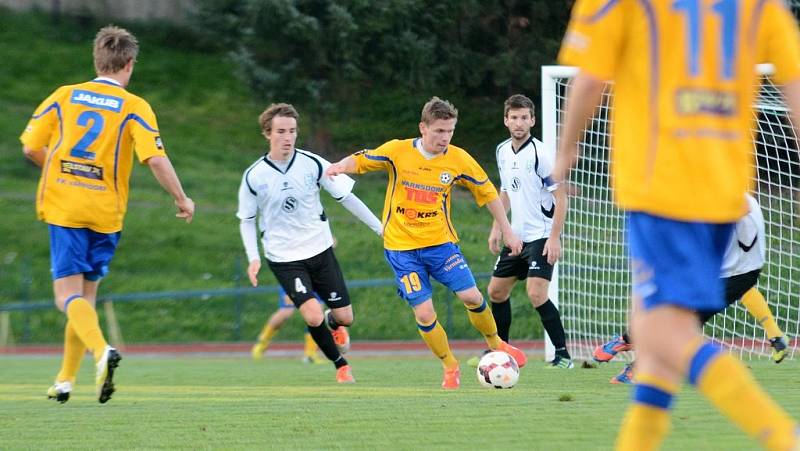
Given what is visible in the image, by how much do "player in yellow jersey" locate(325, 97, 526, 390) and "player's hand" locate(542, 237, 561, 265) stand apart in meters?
0.76

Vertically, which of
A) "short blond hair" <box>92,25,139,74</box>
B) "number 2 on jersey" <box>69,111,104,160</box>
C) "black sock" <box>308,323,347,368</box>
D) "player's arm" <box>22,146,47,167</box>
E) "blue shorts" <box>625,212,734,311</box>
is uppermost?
"short blond hair" <box>92,25,139,74</box>

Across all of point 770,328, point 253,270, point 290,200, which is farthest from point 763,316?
point 253,270

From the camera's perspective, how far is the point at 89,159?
24.2 feet

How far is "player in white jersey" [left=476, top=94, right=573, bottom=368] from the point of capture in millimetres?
10016

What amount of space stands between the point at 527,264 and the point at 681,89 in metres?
6.63

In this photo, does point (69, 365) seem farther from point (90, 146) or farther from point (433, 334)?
point (433, 334)

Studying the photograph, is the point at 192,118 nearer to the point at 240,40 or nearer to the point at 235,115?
the point at 235,115

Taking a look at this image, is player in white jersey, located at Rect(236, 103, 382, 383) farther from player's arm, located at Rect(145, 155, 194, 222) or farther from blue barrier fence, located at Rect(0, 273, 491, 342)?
blue barrier fence, located at Rect(0, 273, 491, 342)

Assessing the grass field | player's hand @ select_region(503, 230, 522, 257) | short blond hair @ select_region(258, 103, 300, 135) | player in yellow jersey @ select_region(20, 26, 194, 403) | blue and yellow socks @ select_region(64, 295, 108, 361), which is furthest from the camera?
short blond hair @ select_region(258, 103, 300, 135)

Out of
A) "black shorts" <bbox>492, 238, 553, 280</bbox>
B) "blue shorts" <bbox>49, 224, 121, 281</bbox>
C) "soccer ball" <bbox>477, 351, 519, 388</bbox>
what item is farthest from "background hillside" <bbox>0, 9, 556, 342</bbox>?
"blue shorts" <bbox>49, 224, 121, 281</bbox>

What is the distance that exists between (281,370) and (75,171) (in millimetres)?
4961

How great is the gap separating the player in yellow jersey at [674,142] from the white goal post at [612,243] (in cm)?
741

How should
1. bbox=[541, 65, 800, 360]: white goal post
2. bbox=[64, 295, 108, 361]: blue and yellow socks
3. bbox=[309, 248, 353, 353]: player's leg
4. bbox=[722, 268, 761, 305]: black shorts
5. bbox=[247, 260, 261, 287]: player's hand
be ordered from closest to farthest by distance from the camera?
bbox=[64, 295, 108, 361]: blue and yellow socks → bbox=[722, 268, 761, 305]: black shorts → bbox=[247, 260, 261, 287]: player's hand → bbox=[309, 248, 353, 353]: player's leg → bbox=[541, 65, 800, 360]: white goal post

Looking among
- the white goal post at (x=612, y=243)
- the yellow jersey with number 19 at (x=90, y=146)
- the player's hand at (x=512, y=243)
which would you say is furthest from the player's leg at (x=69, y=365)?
the white goal post at (x=612, y=243)
